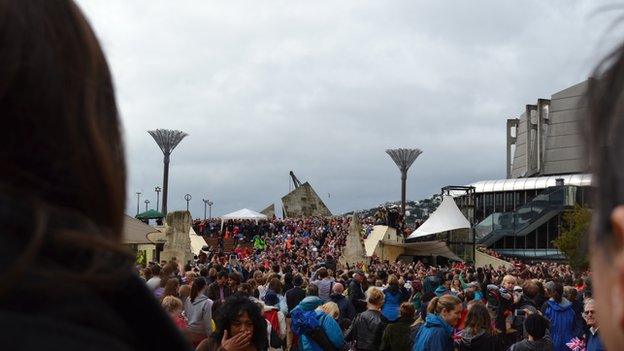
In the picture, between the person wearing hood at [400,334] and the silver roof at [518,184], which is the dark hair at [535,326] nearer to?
the person wearing hood at [400,334]

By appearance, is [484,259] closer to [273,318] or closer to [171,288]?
[273,318]

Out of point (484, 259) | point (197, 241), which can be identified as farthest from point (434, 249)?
point (197, 241)

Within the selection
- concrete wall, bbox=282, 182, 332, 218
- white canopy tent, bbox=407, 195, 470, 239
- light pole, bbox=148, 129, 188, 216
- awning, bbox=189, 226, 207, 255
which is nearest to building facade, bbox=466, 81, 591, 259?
white canopy tent, bbox=407, 195, 470, 239

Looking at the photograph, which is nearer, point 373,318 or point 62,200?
point 62,200

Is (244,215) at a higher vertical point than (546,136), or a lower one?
lower

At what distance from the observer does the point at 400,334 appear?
8656 millimetres

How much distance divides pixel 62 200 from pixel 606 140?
659 mm

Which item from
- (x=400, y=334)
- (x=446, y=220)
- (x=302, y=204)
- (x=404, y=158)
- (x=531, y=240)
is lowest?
(x=400, y=334)

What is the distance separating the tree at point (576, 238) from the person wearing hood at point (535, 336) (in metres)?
0.76

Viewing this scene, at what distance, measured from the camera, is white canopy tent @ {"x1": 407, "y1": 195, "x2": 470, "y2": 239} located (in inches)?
1374

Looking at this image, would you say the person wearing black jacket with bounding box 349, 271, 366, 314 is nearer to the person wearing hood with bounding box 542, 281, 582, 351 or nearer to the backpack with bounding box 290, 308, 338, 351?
the person wearing hood with bounding box 542, 281, 582, 351

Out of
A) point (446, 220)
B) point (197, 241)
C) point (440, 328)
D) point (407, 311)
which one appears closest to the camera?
point (440, 328)

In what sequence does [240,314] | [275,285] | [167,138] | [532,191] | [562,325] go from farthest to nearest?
[532,191] → [167,138] → [275,285] → [562,325] → [240,314]

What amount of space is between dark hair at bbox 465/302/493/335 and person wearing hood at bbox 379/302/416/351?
1321mm
